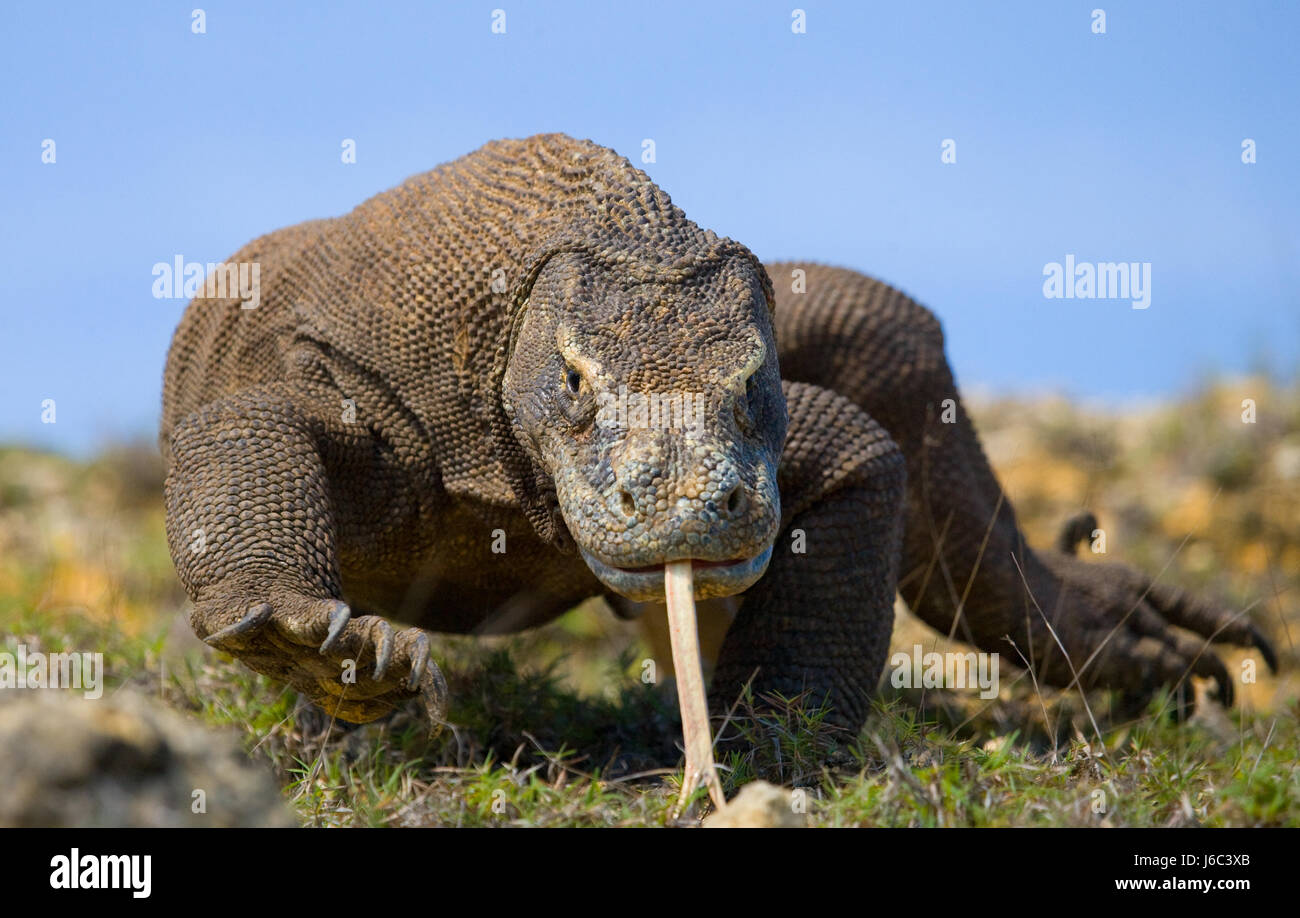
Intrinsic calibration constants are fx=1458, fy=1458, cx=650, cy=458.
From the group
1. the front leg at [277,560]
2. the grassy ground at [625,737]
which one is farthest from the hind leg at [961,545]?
the front leg at [277,560]

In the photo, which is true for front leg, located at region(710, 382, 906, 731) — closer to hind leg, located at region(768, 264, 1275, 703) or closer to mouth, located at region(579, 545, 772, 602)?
hind leg, located at region(768, 264, 1275, 703)

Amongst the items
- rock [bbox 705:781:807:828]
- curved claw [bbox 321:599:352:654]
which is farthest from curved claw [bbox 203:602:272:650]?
rock [bbox 705:781:807:828]

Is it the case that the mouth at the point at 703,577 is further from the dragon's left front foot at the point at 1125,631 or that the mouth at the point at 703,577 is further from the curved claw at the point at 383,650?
the dragon's left front foot at the point at 1125,631

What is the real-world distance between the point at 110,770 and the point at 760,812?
121 cm

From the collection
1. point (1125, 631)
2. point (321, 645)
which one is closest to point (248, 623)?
point (321, 645)

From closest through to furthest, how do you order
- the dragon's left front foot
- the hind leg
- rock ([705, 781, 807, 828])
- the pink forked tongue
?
rock ([705, 781, 807, 828])
the pink forked tongue
the hind leg
the dragon's left front foot

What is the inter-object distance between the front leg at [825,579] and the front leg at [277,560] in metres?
1.05

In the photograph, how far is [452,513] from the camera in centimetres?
438

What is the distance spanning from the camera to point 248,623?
3410 millimetres

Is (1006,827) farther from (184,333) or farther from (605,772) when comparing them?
(184,333)

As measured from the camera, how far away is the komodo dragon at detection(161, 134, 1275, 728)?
337cm

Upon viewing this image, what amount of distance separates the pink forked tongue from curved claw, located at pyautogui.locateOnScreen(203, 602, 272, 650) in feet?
3.19

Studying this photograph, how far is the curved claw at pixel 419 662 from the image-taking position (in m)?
3.34
